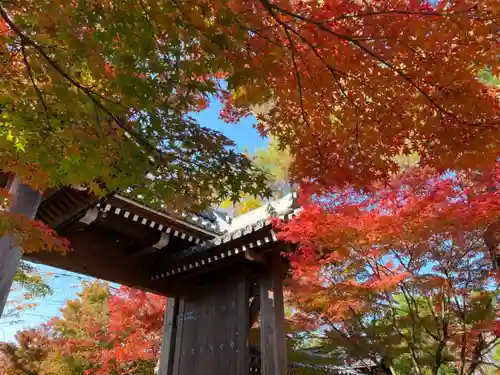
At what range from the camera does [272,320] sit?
5.48m

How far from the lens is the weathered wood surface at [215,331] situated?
18.5ft

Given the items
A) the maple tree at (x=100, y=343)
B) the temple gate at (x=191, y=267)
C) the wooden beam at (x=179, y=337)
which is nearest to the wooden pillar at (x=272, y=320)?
the temple gate at (x=191, y=267)

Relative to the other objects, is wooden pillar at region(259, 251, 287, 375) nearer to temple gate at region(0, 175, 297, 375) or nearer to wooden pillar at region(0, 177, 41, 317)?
temple gate at region(0, 175, 297, 375)

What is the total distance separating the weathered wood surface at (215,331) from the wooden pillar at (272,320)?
0.31 meters

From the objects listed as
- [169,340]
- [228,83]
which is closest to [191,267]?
[169,340]

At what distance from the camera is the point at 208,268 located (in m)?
6.21

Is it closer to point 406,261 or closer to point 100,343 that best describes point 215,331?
point 406,261

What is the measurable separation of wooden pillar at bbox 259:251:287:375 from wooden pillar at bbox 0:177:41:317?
3.27 meters

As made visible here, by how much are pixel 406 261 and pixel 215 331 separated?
3200 millimetres

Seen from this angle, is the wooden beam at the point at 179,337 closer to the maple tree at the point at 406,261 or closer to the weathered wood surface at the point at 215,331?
the weathered wood surface at the point at 215,331

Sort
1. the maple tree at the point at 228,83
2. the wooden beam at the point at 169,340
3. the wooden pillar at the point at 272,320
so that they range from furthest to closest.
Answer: the wooden beam at the point at 169,340 → the wooden pillar at the point at 272,320 → the maple tree at the point at 228,83

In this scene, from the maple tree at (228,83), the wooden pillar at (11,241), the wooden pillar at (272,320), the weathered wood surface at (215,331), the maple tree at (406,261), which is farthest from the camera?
the weathered wood surface at (215,331)

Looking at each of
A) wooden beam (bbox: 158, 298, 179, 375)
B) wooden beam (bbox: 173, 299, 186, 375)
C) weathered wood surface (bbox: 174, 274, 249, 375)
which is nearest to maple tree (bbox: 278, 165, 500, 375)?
weathered wood surface (bbox: 174, 274, 249, 375)

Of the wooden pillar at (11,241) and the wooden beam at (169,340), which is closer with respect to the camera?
the wooden pillar at (11,241)
